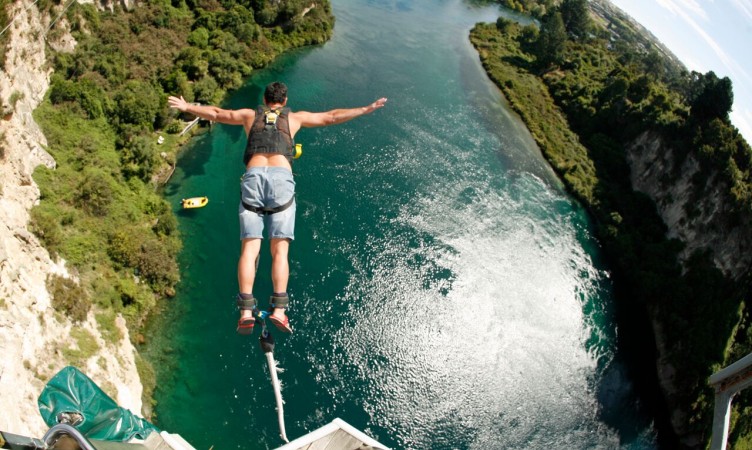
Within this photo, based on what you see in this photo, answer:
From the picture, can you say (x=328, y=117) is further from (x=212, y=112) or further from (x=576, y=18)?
(x=576, y=18)

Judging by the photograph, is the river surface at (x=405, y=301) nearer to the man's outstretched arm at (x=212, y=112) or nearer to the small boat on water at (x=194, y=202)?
the small boat on water at (x=194, y=202)

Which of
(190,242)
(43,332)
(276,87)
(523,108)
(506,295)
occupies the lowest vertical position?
(190,242)

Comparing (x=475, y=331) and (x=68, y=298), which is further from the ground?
(x=475, y=331)

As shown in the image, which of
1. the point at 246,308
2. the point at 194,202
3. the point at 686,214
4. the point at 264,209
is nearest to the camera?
the point at 246,308

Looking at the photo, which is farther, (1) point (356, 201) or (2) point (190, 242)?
(1) point (356, 201)

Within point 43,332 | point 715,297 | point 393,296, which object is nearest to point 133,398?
point 43,332

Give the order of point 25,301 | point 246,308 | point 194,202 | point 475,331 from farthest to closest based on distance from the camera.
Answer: point 194,202 → point 475,331 → point 25,301 → point 246,308

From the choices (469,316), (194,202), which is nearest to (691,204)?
(469,316)

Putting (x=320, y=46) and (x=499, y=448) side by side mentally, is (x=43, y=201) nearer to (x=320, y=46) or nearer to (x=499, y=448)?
(x=499, y=448)
